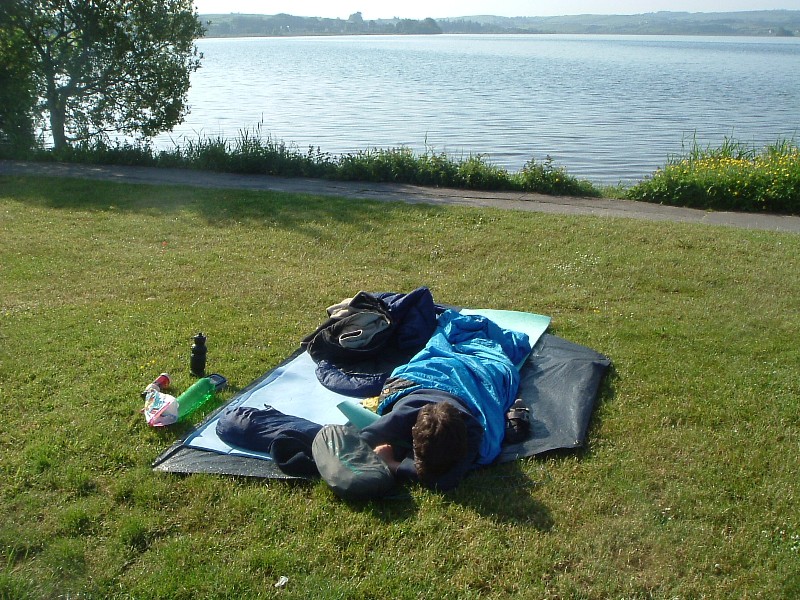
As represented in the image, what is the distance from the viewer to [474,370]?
5.39 m

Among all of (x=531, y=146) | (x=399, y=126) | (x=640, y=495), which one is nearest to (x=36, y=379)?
(x=640, y=495)

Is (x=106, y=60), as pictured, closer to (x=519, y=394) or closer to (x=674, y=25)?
(x=519, y=394)

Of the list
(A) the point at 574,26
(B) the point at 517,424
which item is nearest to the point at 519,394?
(B) the point at 517,424

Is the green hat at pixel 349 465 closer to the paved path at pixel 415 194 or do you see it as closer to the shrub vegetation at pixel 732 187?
the paved path at pixel 415 194

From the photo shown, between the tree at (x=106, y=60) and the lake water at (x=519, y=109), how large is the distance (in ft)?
11.8

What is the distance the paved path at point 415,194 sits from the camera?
11375 millimetres

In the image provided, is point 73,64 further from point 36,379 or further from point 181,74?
point 36,379

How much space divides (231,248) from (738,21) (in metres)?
136

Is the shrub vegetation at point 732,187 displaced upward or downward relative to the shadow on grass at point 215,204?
upward

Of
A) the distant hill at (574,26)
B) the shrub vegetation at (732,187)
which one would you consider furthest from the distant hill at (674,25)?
the shrub vegetation at (732,187)

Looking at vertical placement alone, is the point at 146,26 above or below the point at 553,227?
above

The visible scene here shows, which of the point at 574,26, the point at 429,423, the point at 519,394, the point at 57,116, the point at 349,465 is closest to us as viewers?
the point at 349,465

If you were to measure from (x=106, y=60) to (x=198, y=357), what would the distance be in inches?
503

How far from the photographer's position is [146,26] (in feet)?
53.6
